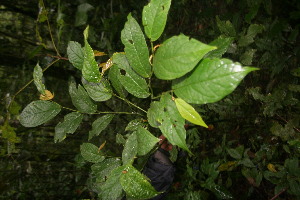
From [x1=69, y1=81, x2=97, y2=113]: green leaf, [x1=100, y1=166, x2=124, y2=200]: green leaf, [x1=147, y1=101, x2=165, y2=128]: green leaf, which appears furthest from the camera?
[x1=69, y1=81, x2=97, y2=113]: green leaf

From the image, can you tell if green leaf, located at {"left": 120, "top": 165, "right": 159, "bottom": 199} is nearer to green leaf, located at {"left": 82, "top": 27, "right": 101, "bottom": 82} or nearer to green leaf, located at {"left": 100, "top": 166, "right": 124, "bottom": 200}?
green leaf, located at {"left": 100, "top": 166, "right": 124, "bottom": 200}

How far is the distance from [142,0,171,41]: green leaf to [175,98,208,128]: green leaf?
0.46ft

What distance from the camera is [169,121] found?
0.44 metres

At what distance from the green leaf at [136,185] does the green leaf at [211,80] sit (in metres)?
0.19

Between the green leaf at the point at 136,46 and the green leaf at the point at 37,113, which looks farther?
the green leaf at the point at 37,113

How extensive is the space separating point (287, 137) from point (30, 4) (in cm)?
165

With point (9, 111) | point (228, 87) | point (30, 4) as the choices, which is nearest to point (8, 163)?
point (9, 111)

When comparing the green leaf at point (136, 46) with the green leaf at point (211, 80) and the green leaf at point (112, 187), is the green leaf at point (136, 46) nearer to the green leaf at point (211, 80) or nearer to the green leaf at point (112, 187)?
the green leaf at point (211, 80)

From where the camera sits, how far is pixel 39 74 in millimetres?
664

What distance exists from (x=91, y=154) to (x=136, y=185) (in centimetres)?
35

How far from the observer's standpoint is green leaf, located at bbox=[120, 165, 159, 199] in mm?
459

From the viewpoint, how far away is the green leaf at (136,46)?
0.46 m

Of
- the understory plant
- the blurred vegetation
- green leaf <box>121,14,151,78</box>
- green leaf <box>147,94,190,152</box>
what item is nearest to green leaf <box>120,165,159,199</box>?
the understory plant

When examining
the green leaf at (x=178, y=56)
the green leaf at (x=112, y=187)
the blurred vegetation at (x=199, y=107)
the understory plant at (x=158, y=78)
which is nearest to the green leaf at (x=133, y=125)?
the understory plant at (x=158, y=78)
